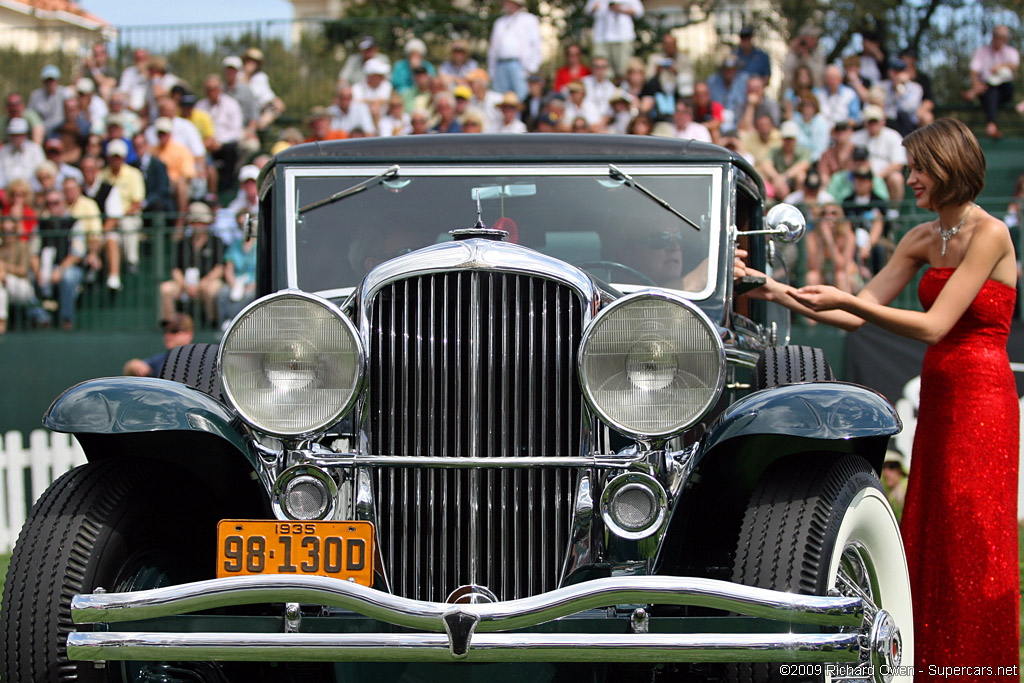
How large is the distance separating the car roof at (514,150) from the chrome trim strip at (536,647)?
6.31 feet

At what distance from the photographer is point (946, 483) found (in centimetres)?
363

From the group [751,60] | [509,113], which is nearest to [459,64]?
Result: [509,113]

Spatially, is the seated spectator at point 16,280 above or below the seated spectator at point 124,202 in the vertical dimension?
below

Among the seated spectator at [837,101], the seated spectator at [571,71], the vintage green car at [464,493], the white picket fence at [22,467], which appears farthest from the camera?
the seated spectator at [571,71]

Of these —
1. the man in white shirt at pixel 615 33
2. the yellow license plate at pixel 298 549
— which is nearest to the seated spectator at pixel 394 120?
the man in white shirt at pixel 615 33

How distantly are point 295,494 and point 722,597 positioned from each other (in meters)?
1.17

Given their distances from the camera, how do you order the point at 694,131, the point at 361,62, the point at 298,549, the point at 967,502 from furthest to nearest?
the point at 361,62 → the point at 694,131 → the point at 967,502 → the point at 298,549

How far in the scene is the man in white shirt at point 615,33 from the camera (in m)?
12.6

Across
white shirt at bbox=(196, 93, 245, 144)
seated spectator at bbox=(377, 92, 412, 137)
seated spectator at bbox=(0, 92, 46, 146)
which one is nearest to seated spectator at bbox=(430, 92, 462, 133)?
seated spectator at bbox=(377, 92, 412, 137)

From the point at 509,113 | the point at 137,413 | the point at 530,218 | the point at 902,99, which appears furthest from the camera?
the point at 902,99

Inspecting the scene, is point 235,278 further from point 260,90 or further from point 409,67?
point 260,90

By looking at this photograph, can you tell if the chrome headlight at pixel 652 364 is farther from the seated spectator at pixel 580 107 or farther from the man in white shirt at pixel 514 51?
the man in white shirt at pixel 514 51

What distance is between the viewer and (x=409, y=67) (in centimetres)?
1243

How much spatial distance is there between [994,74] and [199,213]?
8186mm
